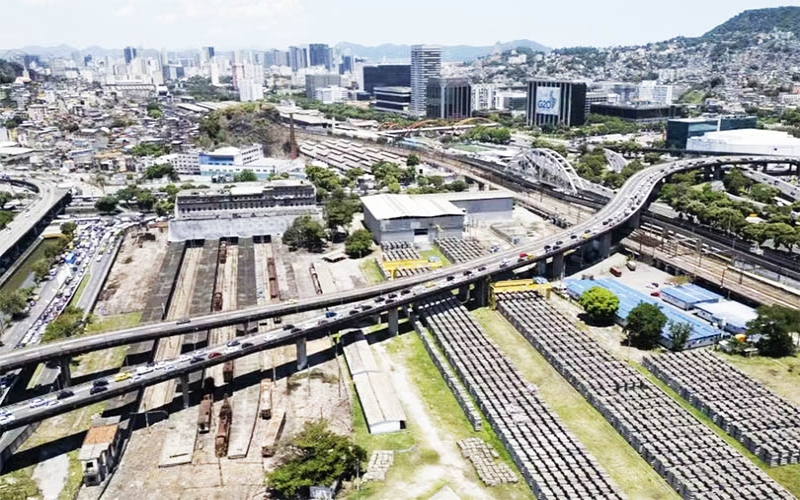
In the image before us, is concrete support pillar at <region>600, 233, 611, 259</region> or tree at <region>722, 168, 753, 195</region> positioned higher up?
tree at <region>722, 168, 753, 195</region>

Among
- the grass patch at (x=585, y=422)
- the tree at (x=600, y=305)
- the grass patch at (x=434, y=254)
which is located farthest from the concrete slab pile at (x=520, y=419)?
the grass patch at (x=434, y=254)

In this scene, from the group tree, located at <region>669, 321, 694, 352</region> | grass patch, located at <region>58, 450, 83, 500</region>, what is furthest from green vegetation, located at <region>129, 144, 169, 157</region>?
tree, located at <region>669, 321, 694, 352</region>

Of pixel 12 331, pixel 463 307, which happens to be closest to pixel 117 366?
pixel 12 331

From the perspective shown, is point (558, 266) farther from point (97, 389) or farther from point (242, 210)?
point (97, 389)

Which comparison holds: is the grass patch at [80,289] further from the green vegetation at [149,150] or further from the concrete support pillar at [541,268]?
the green vegetation at [149,150]

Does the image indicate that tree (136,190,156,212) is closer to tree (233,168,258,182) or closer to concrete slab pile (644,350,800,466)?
tree (233,168,258,182)

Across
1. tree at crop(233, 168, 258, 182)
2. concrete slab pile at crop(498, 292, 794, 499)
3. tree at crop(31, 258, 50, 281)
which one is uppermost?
tree at crop(233, 168, 258, 182)

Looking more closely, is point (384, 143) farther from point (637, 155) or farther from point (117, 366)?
point (117, 366)
